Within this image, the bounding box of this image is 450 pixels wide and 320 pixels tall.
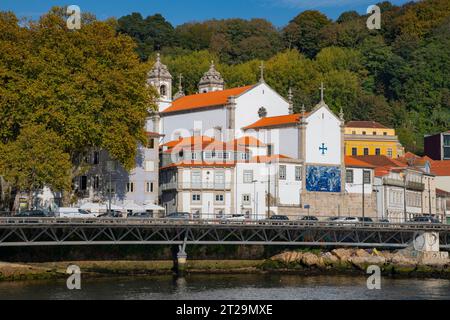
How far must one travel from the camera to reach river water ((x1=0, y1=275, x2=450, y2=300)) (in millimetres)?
68562

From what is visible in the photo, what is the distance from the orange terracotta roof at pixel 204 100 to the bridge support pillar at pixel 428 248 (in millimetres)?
34985

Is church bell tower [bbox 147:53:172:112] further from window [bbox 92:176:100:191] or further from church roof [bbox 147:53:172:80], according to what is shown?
window [bbox 92:176:100:191]

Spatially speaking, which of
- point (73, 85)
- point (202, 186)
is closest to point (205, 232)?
point (73, 85)

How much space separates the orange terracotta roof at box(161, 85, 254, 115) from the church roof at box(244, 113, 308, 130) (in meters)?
4.34

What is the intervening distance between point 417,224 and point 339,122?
27.3 metres

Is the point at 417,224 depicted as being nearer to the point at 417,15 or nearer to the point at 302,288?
the point at 302,288

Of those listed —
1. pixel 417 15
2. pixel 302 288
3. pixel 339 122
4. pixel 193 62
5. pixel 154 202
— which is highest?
pixel 417 15

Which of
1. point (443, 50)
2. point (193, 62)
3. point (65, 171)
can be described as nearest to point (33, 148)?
point (65, 171)

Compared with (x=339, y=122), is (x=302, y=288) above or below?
below

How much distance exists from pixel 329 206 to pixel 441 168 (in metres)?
37.5

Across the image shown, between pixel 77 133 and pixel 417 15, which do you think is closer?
pixel 77 133

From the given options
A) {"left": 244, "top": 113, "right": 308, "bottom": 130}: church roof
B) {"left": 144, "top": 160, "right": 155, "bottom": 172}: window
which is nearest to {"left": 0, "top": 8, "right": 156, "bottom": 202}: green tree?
{"left": 144, "top": 160, "right": 155, "bottom": 172}: window

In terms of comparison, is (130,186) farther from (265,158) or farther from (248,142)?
(265,158)
